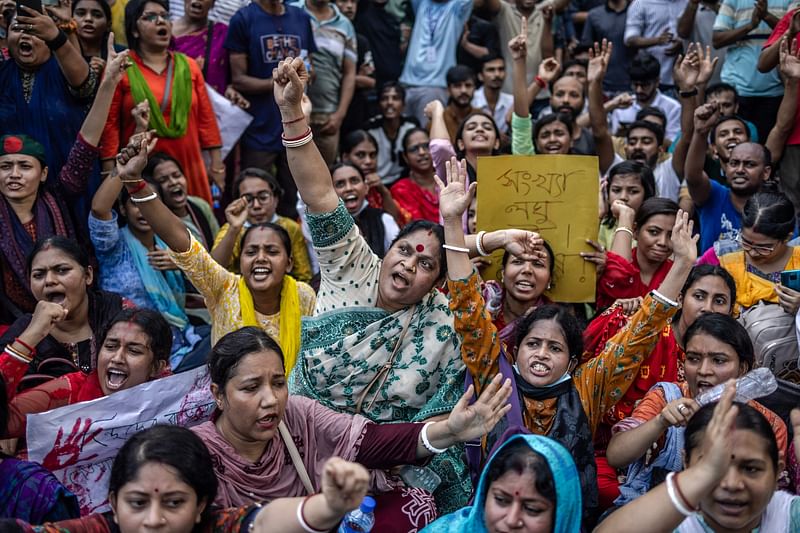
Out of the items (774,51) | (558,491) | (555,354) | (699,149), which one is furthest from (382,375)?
(774,51)

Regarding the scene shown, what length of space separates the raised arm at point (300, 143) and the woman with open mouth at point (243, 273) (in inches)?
42.9

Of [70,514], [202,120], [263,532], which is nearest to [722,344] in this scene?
[263,532]

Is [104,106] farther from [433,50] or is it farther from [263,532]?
[433,50]

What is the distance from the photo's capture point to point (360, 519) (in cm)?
355

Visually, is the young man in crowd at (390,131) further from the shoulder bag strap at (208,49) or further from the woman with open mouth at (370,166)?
the shoulder bag strap at (208,49)

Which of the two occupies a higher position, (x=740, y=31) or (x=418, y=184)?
(x=740, y=31)

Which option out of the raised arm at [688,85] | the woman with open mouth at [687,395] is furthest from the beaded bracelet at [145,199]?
the raised arm at [688,85]

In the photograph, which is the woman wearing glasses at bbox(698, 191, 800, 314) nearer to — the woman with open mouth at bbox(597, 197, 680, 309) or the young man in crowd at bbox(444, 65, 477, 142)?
the woman with open mouth at bbox(597, 197, 680, 309)

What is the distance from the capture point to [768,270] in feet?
17.0

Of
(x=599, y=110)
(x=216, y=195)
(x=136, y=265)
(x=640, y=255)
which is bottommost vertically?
(x=136, y=265)

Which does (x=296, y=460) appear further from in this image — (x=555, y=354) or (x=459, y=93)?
(x=459, y=93)

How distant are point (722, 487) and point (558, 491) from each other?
553mm

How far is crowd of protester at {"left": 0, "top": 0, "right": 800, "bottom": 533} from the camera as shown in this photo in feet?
10.4

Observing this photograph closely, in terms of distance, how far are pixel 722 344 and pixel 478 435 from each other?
4.33ft
